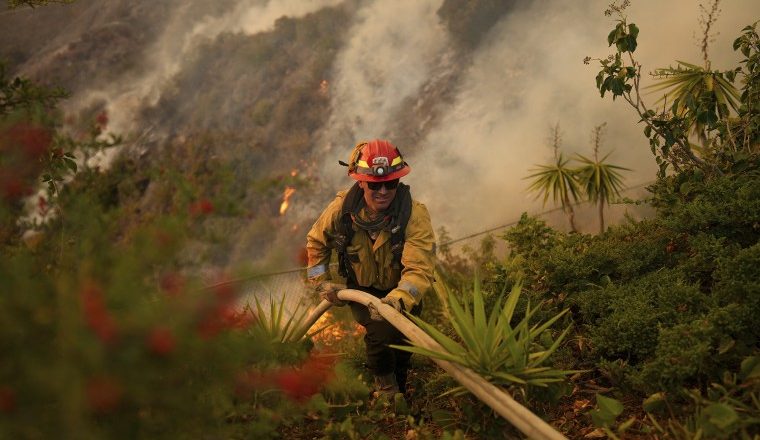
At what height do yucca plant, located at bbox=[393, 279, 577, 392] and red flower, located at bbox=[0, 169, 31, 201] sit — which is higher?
red flower, located at bbox=[0, 169, 31, 201]

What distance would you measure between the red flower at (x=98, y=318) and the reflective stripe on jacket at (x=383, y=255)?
240 centimetres

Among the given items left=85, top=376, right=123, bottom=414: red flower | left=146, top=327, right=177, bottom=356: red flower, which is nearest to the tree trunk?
left=146, top=327, right=177, bottom=356: red flower

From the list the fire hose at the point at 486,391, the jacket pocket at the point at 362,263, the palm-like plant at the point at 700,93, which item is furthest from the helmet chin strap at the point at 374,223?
the palm-like plant at the point at 700,93

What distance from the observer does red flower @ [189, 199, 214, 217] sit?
2064 millimetres

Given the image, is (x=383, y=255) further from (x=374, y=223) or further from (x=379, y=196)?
(x=379, y=196)

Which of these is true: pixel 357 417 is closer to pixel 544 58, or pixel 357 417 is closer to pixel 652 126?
pixel 652 126

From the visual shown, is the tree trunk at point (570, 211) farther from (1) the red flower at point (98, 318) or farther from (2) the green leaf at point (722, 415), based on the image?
(1) the red flower at point (98, 318)

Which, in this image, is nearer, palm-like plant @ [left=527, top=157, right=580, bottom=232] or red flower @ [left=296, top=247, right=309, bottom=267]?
red flower @ [left=296, top=247, right=309, bottom=267]

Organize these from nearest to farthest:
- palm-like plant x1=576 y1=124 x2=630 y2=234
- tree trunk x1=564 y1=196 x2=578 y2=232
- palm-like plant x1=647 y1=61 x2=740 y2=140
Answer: palm-like plant x1=647 y1=61 x2=740 y2=140 < palm-like plant x1=576 y1=124 x2=630 y2=234 < tree trunk x1=564 y1=196 x2=578 y2=232

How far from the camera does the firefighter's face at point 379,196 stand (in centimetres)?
431

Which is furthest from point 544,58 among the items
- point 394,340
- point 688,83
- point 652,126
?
point 394,340

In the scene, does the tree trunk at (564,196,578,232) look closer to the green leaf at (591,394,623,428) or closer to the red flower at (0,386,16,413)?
the green leaf at (591,394,623,428)

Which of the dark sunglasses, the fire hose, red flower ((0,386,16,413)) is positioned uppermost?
the dark sunglasses

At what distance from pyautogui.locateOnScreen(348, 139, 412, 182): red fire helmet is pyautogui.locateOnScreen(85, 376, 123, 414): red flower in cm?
275
